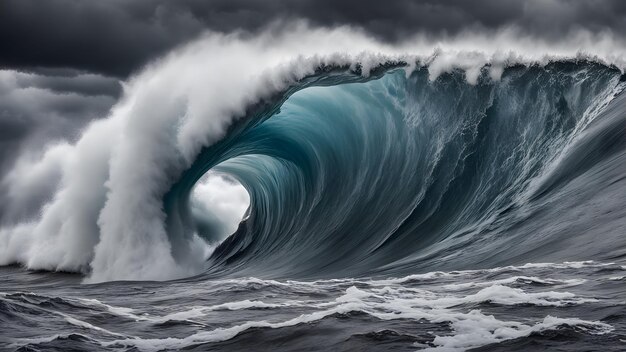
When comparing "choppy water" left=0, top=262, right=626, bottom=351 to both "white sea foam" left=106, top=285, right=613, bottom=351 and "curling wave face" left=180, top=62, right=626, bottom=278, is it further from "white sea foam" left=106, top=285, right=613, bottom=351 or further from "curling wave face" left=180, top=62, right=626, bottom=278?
"curling wave face" left=180, top=62, right=626, bottom=278

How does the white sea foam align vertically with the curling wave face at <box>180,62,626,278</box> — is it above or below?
below

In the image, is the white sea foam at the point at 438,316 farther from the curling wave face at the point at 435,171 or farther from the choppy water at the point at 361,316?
the curling wave face at the point at 435,171

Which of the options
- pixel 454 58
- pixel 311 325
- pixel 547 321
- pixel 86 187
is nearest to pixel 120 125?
pixel 86 187

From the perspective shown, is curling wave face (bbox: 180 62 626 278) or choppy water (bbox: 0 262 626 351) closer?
choppy water (bbox: 0 262 626 351)

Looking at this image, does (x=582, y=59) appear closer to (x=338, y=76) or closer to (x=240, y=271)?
(x=338, y=76)

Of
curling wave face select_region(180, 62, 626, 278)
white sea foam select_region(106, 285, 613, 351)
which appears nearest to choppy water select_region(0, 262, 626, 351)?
white sea foam select_region(106, 285, 613, 351)

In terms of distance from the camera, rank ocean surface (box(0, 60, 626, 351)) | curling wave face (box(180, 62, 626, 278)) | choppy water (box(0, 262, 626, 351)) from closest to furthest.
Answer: choppy water (box(0, 262, 626, 351))
ocean surface (box(0, 60, 626, 351))
curling wave face (box(180, 62, 626, 278))

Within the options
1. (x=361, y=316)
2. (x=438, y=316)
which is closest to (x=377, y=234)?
(x=361, y=316)

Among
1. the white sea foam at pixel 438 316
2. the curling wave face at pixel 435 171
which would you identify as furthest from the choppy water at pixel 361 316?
the curling wave face at pixel 435 171
